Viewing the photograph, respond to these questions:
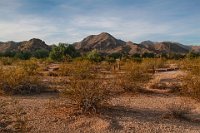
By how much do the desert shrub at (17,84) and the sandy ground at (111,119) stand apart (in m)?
1.97

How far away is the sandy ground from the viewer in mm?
10922

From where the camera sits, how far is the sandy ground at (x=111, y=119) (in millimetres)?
10922

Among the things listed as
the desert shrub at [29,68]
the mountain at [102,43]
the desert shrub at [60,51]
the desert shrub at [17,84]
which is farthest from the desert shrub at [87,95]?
the mountain at [102,43]

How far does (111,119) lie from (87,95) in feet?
4.29

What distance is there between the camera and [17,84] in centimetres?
1672

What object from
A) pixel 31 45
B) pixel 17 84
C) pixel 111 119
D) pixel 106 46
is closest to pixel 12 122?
pixel 111 119

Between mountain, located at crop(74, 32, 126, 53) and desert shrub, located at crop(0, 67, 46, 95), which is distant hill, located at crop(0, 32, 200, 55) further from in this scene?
desert shrub, located at crop(0, 67, 46, 95)

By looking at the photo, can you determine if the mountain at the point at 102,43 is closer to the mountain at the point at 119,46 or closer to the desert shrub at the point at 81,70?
the mountain at the point at 119,46

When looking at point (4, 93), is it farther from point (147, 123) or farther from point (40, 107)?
point (147, 123)

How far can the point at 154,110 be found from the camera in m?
13.6

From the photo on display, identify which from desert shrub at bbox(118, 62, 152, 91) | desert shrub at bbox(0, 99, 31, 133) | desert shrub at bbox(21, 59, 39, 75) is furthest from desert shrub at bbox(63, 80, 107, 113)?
desert shrub at bbox(21, 59, 39, 75)

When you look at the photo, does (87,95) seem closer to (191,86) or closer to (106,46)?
(191,86)

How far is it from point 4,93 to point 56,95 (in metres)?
2.23

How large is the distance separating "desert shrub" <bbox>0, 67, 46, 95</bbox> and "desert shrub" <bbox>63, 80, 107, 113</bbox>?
14.0ft
